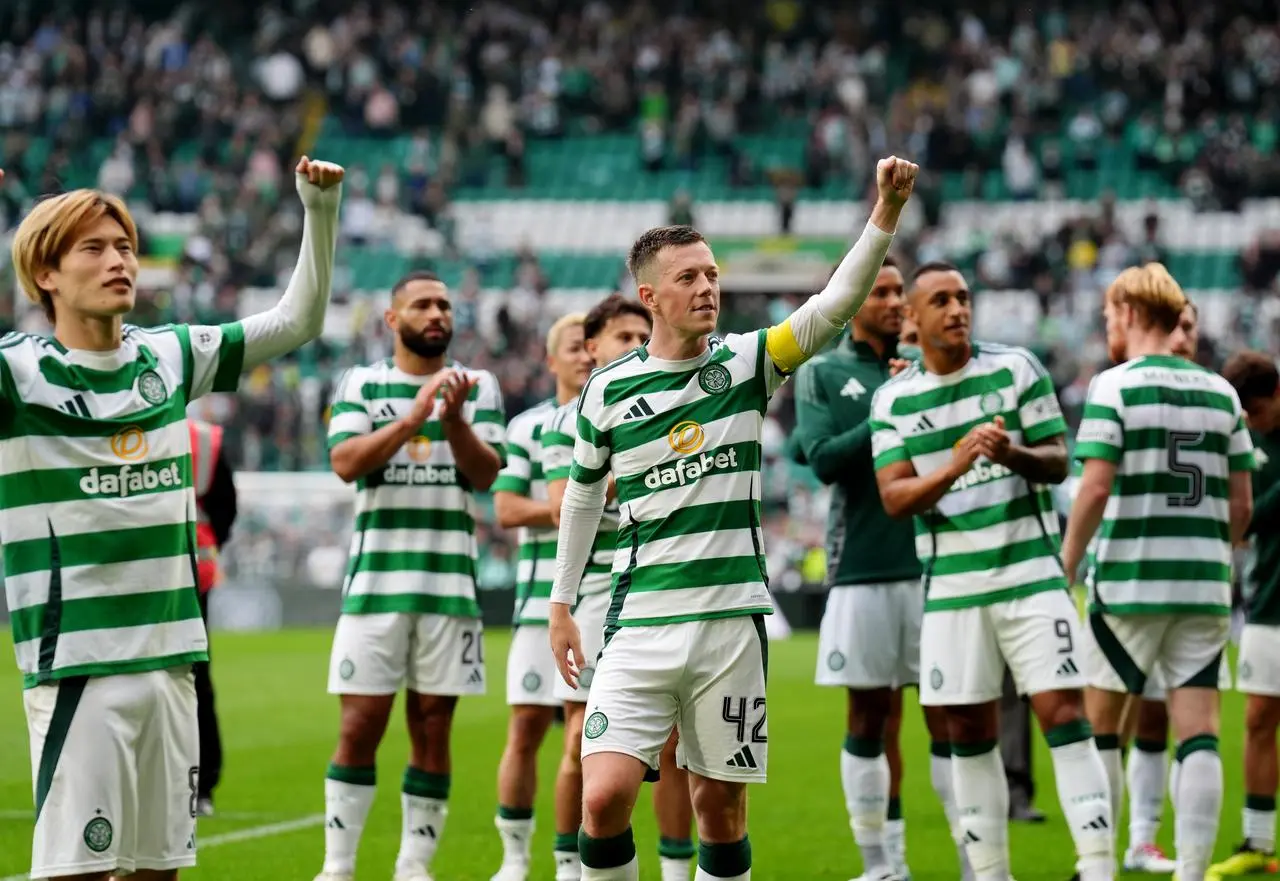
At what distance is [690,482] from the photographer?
508cm

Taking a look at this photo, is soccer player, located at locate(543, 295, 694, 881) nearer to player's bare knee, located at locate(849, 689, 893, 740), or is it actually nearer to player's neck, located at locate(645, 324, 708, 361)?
player's bare knee, located at locate(849, 689, 893, 740)

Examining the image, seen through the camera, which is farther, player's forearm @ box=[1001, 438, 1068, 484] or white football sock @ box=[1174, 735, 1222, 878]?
white football sock @ box=[1174, 735, 1222, 878]

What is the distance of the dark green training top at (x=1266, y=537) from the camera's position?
7504 mm

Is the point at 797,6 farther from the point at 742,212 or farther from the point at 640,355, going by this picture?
the point at 640,355

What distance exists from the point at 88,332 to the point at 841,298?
6.59ft

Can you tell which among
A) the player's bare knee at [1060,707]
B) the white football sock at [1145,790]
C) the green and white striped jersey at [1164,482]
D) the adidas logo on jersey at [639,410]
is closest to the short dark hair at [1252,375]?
the green and white striped jersey at [1164,482]

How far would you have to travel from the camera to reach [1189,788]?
20.9 ft

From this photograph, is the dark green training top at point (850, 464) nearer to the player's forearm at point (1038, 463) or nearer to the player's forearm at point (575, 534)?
the player's forearm at point (1038, 463)

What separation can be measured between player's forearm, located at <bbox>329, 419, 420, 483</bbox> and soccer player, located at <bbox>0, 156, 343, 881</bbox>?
1985 mm

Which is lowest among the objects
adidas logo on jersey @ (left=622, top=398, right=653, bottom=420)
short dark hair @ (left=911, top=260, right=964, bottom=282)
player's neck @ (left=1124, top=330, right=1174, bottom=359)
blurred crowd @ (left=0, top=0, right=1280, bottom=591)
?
adidas logo on jersey @ (left=622, top=398, right=653, bottom=420)

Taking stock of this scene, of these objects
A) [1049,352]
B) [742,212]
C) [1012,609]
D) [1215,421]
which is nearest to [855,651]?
[1012,609]

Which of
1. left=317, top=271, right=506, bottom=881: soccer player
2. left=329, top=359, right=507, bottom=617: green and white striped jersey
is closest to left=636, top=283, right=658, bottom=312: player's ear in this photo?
left=317, top=271, right=506, bottom=881: soccer player

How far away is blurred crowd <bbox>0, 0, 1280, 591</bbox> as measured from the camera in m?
28.5

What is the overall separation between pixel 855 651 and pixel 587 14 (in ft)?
97.8
